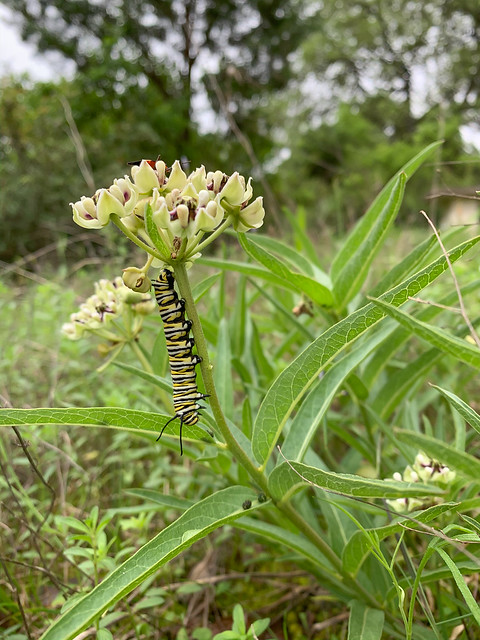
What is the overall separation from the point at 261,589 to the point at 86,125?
13313 mm

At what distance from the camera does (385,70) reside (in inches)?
616

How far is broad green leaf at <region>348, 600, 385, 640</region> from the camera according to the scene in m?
0.76

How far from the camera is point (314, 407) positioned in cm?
82

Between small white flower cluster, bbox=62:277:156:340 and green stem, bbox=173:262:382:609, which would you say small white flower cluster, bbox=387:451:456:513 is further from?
small white flower cluster, bbox=62:277:156:340

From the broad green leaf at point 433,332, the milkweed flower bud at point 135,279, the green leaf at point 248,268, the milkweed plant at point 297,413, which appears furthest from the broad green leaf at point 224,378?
the broad green leaf at point 433,332

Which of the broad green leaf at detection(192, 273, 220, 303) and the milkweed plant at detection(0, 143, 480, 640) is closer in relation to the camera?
the milkweed plant at detection(0, 143, 480, 640)

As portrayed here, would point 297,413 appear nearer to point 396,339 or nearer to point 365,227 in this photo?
point 396,339

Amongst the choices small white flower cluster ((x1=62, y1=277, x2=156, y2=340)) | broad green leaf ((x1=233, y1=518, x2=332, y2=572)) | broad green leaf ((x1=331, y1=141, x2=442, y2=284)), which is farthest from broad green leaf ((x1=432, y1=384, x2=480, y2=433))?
small white flower cluster ((x1=62, y1=277, x2=156, y2=340))

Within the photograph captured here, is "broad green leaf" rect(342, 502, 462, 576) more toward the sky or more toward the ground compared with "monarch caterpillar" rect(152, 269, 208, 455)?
more toward the ground

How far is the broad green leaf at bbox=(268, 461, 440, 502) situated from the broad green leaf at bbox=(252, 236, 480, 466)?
7 cm

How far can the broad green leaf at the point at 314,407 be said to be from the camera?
789mm

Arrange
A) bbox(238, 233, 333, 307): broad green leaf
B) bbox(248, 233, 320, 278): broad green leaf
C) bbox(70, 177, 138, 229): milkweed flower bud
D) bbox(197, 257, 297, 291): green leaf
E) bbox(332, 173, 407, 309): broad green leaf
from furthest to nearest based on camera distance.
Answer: bbox(248, 233, 320, 278): broad green leaf, bbox(197, 257, 297, 291): green leaf, bbox(332, 173, 407, 309): broad green leaf, bbox(238, 233, 333, 307): broad green leaf, bbox(70, 177, 138, 229): milkweed flower bud

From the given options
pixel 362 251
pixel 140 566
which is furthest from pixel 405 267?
pixel 140 566

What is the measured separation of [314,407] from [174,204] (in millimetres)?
422
